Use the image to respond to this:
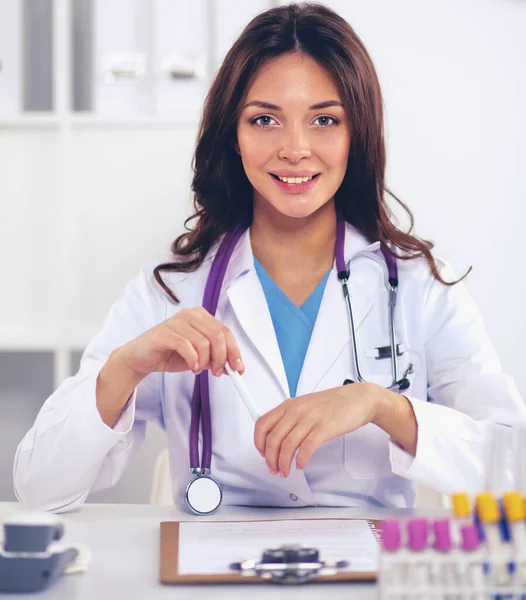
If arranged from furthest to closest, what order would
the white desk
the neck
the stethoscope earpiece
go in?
1. the neck
2. the stethoscope earpiece
3. the white desk

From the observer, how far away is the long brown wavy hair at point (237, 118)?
1608 millimetres

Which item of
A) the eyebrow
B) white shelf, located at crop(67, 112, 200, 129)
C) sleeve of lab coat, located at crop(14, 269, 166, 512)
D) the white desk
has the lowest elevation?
the white desk

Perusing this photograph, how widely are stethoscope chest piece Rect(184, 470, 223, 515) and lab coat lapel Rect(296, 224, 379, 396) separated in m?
0.26

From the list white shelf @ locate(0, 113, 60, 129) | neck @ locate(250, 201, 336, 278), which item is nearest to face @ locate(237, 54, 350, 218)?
neck @ locate(250, 201, 336, 278)

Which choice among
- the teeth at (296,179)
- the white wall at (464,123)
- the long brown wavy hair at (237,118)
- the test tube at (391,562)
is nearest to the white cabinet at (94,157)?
the white wall at (464,123)

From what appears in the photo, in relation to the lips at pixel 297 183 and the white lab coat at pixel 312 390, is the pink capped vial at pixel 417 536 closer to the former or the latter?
the white lab coat at pixel 312 390

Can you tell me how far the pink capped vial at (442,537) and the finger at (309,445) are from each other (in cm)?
47

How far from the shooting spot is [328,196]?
63.6 inches

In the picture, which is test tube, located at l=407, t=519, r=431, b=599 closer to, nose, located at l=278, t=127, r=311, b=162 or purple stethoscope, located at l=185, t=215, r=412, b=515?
purple stethoscope, located at l=185, t=215, r=412, b=515

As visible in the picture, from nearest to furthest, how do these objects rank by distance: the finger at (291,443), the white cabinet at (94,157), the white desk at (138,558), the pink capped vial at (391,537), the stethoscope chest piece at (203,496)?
1. the pink capped vial at (391,537)
2. the white desk at (138,558)
3. the finger at (291,443)
4. the stethoscope chest piece at (203,496)
5. the white cabinet at (94,157)

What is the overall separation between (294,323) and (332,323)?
7 centimetres

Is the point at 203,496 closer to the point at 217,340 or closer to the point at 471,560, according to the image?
the point at 217,340

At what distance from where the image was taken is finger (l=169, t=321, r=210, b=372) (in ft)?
4.18

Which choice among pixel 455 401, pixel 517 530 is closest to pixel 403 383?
pixel 455 401
